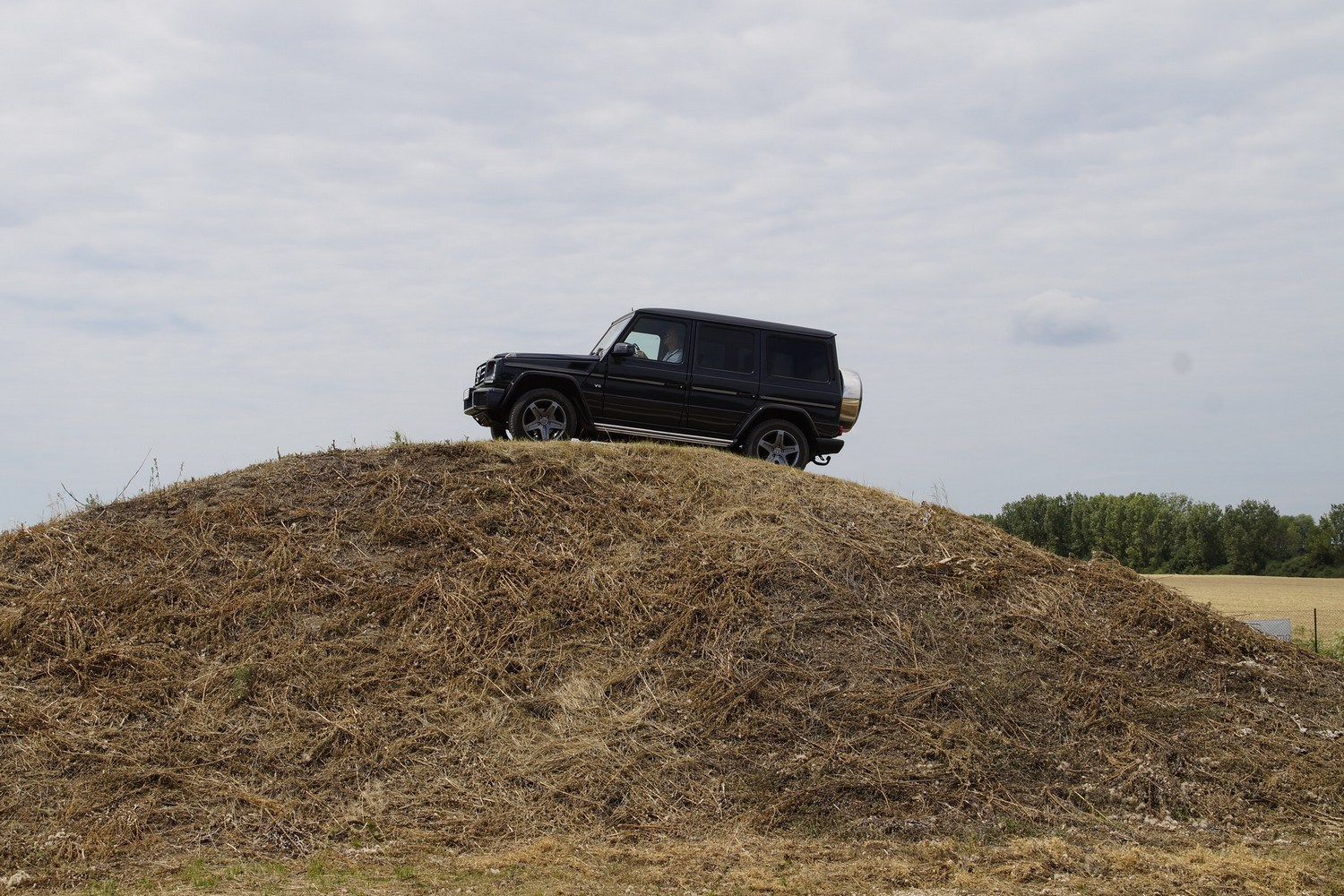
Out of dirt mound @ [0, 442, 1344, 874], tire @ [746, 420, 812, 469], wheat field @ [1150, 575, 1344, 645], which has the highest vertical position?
tire @ [746, 420, 812, 469]

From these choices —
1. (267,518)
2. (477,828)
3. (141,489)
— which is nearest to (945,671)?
(477,828)

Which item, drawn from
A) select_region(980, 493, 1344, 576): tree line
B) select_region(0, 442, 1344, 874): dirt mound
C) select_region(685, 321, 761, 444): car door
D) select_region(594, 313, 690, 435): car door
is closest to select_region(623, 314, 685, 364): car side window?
select_region(594, 313, 690, 435): car door

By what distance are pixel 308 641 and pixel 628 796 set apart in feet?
12.1

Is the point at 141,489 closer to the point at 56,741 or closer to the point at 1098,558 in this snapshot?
the point at 56,741

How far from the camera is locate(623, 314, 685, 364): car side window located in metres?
14.0

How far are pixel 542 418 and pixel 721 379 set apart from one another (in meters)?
2.48

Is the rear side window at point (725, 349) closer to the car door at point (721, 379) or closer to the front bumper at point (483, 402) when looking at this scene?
the car door at point (721, 379)

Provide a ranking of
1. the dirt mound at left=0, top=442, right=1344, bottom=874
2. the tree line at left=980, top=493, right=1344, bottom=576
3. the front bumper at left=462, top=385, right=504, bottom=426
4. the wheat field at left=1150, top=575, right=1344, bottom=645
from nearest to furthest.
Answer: the dirt mound at left=0, top=442, right=1344, bottom=874, the front bumper at left=462, top=385, right=504, bottom=426, the wheat field at left=1150, top=575, right=1344, bottom=645, the tree line at left=980, top=493, right=1344, bottom=576

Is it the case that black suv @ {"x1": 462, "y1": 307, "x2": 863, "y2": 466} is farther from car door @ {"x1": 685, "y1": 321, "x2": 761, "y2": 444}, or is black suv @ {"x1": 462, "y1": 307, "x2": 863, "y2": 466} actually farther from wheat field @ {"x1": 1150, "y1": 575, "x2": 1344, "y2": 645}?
wheat field @ {"x1": 1150, "y1": 575, "x2": 1344, "y2": 645}

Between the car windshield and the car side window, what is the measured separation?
0.20 m

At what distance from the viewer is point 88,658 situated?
31.7 feet

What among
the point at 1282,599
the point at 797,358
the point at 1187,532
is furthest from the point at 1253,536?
the point at 797,358

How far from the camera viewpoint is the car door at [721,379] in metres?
14.0

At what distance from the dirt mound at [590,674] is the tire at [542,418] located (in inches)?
32.3
